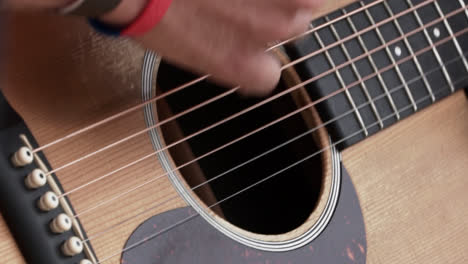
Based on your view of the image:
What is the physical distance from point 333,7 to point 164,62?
26 centimetres

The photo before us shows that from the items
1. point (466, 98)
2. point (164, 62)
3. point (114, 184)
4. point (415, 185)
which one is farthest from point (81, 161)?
point (466, 98)

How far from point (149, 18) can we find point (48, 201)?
25 centimetres

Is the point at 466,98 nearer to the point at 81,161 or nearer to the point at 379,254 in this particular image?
the point at 379,254

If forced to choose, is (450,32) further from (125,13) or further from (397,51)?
(125,13)

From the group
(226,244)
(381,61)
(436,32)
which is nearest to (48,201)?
(226,244)

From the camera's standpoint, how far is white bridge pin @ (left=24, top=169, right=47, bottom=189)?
64 cm

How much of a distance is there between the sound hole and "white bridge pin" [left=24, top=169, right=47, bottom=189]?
0.75 feet

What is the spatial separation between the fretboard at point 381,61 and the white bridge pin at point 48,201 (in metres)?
0.37

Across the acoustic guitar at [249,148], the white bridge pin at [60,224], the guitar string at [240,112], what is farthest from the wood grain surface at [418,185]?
Answer: the white bridge pin at [60,224]

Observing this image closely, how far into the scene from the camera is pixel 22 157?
63cm

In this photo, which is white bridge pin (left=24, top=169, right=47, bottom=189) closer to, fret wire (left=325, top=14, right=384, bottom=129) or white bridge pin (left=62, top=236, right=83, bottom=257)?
white bridge pin (left=62, top=236, right=83, bottom=257)

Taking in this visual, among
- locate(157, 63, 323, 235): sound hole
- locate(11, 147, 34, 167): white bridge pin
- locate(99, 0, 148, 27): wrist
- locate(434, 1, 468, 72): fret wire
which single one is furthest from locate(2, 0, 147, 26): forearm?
locate(434, 1, 468, 72): fret wire

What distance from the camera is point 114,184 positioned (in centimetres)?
70

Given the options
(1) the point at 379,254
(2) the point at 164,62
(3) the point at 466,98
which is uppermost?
(2) the point at 164,62
